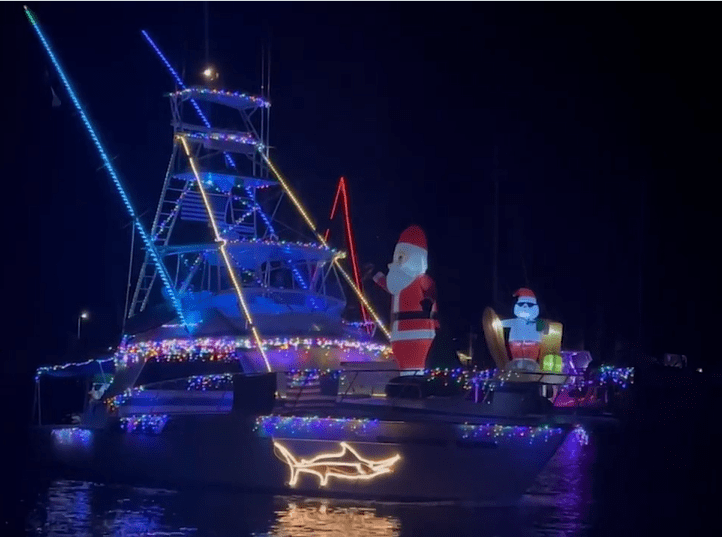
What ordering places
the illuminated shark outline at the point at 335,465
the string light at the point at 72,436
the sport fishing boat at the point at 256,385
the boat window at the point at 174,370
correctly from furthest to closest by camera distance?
the string light at the point at 72,436, the boat window at the point at 174,370, the illuminated shark outline at the point at 335,465, the sport fishing boat at the point at 256,385

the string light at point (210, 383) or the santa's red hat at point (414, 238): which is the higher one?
the santa's red hat at point (414, 238)

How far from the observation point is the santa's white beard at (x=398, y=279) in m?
19.7

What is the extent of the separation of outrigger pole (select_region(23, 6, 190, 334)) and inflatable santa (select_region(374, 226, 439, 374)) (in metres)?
3.58

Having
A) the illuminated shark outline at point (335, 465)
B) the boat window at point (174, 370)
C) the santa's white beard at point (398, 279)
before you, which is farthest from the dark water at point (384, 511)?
the santa's white beard at point (398, 279)

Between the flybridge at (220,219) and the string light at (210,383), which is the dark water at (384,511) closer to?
the string light at (210,383)

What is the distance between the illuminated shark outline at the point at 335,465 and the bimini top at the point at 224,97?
697cm

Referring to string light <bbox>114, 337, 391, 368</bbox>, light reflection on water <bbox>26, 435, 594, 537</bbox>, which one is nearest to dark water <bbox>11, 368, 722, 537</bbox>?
light reflection on water <bbox>26, 435, 594, 537</bbox>

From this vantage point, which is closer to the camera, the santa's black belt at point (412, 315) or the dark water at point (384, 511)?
the dark water at point (384, 511)

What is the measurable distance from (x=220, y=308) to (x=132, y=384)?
1.91m

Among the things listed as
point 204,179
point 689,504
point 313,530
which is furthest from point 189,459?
point 689,504

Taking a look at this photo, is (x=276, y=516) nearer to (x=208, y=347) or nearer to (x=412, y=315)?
(x=208, y=347)

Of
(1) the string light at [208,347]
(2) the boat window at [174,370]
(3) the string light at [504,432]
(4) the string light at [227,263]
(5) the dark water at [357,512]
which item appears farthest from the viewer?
(2) the boat window at [174,370]

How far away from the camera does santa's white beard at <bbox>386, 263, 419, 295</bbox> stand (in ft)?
64.5

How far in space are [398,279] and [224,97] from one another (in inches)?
179
